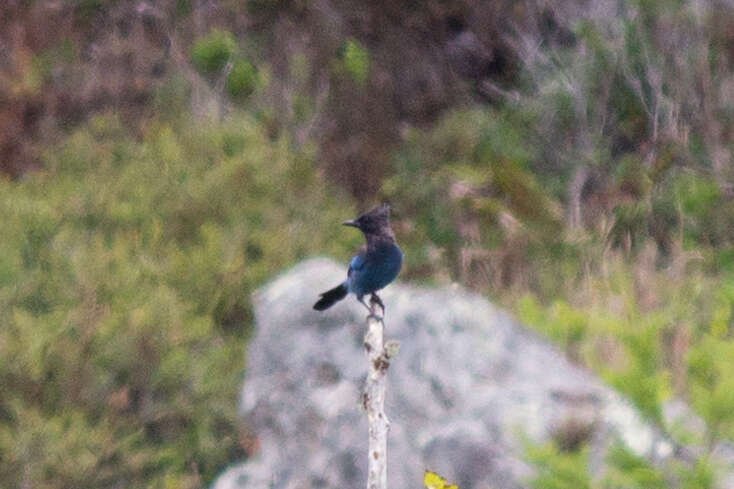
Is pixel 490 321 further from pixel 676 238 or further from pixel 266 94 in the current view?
pixel 266 94

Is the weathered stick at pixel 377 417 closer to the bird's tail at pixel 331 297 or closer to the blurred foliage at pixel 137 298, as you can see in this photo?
the bird's tail at pixel 331 297

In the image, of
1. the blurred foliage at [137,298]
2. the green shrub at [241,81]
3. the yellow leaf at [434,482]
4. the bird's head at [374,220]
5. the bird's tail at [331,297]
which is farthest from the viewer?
the green shrub at [241,81]

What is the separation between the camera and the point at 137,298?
15.3 ft

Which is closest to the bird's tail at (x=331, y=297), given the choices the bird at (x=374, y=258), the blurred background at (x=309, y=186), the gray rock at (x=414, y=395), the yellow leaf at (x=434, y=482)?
the bird at (x=374, y=258)

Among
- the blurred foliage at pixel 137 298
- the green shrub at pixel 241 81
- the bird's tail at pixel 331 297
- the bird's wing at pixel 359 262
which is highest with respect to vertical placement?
the bird's wing at pixel 359 262

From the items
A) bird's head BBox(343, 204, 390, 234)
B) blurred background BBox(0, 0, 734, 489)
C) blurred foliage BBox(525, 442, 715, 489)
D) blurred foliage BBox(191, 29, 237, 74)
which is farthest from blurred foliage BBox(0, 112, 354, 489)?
blurred foliage BBox(525, 442, 715, 489)

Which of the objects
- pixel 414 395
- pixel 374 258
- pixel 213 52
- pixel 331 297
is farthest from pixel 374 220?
pixel 213 52

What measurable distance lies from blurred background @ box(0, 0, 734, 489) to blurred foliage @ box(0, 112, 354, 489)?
1cm

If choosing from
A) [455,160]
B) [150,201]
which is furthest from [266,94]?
[150,201]

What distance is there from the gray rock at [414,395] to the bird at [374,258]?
357mm

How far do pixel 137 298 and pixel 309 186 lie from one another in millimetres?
2407

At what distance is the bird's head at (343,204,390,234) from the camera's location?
11.0 ft

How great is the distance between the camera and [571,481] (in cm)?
216

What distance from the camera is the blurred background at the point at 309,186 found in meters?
4.14
